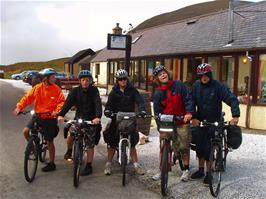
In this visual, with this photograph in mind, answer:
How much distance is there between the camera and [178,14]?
125000mm

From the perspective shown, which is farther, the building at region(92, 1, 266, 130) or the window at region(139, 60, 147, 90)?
the window at region(139, 60, 147, 90)

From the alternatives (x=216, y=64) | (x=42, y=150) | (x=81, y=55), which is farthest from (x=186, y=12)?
(x=42, y=150)

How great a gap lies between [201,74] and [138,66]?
1838 cm

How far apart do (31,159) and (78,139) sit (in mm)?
883

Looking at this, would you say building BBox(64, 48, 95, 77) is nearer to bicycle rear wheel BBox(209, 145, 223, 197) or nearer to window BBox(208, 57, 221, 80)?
window BBox(208, 57, 221, 80)

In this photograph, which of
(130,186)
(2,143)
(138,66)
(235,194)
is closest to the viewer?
(235,194)

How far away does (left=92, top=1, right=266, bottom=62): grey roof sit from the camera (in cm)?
1537

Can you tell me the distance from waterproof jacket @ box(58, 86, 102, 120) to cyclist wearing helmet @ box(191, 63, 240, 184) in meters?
1.71

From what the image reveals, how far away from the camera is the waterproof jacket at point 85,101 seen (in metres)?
7.11

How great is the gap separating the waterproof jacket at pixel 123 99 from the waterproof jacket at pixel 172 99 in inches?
24.8

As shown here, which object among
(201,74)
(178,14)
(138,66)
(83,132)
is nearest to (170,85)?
(201,74)

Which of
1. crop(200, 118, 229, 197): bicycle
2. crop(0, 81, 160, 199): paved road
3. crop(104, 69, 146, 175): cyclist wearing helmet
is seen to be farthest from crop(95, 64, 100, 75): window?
crop(200, 118, 229, 197): bicycle

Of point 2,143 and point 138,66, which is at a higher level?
point 138,66

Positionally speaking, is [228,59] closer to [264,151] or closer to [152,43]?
[264,151]
